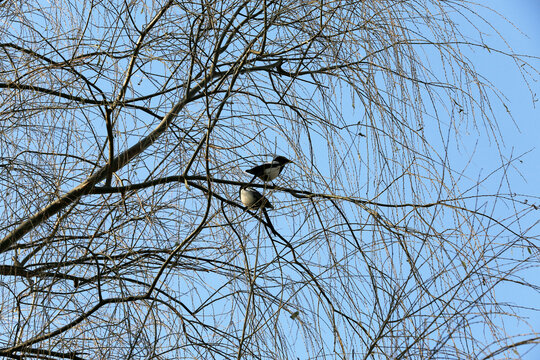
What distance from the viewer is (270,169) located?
3205 millimetres

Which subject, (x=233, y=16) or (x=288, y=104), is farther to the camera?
(x=288, y=104)

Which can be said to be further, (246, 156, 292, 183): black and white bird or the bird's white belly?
the bird's white belly

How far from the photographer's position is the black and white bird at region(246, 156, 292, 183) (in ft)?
10.1

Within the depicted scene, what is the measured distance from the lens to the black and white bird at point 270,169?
→ 306 cm

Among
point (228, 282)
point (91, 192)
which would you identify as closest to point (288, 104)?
point (228, 282)

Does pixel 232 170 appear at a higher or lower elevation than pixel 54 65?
lower

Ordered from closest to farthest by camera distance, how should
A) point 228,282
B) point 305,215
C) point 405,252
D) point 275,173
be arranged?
point 405,252 → point 305,215 → point 228,282 → point 275,173

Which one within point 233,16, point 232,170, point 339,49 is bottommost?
point 232,170

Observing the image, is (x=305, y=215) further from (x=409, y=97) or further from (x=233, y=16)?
(x=233, y=16)

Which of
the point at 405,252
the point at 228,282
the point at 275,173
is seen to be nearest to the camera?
the point at 405,252

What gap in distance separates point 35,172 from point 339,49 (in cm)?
145

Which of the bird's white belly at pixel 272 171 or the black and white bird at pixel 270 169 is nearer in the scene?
the black and white bird at pixel 270 169

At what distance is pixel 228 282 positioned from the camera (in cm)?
296

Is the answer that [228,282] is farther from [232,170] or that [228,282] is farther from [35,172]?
[35,172]
